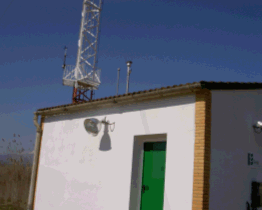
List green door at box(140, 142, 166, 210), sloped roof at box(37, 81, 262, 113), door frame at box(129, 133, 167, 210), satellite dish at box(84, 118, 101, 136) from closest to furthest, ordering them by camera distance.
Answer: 1. sloped roof at box(37, 81, 262, 113)
2. green door at box(140, 142, 166, 210)
3. door frame at box(129, 133, 167, 210)
4. satellite dish at box(84, 118, 101, 136)

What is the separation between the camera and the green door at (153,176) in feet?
23.2

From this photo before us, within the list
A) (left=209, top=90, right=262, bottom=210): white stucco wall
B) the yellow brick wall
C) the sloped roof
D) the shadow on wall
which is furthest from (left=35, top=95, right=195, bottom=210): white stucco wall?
(left=209, top=90, right=262, bottom=210): white stucco wall

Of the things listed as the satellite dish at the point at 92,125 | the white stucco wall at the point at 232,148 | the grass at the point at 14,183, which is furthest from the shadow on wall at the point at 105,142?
the grass at the point at 14,183

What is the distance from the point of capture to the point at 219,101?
6594 mm

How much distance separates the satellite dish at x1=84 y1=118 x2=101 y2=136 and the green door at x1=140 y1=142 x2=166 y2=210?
5.05 ft

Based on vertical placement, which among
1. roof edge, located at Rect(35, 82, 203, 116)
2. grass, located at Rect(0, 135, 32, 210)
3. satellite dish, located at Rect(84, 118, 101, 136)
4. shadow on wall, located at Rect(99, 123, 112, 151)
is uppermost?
roof edge, located at Rect(35, 82, 203, 116)

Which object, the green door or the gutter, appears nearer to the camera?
the green door

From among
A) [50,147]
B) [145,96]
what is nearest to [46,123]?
[50,147]

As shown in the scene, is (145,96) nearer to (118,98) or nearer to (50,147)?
(118,98)

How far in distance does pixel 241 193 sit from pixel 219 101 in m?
2.02

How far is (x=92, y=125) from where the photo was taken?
27.7 feet

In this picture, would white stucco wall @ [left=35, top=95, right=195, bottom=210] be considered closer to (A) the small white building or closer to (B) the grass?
(A) the small white building

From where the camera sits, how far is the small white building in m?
6.24

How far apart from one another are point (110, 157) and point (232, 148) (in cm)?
298
